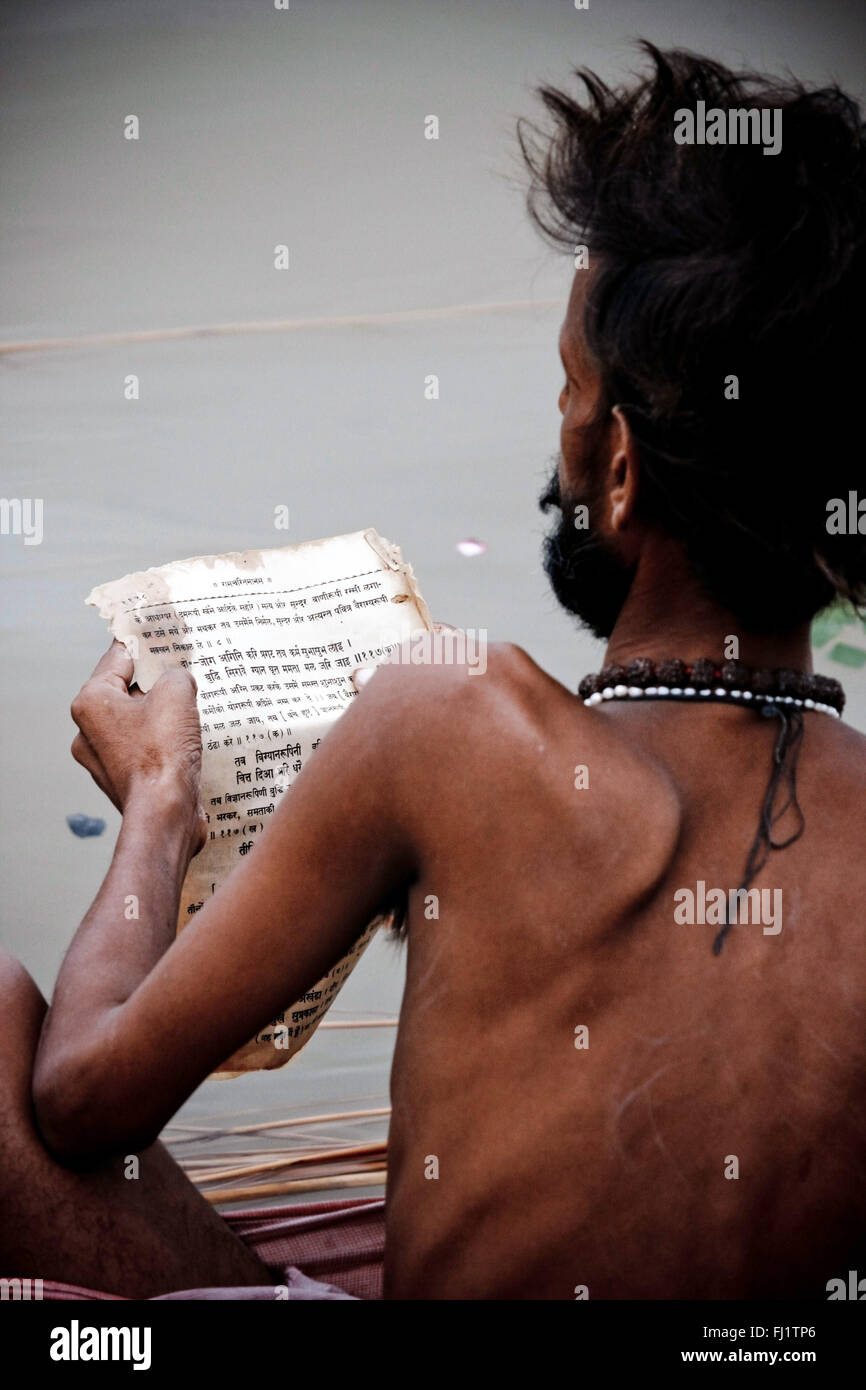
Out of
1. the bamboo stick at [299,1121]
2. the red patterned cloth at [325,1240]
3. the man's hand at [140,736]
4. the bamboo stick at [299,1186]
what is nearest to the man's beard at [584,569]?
the man's hand at [140,736]

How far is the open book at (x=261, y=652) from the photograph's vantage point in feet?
3.25

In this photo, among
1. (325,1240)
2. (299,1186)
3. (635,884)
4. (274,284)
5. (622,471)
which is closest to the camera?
(635,884)

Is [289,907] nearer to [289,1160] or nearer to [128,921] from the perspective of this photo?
[128,921]

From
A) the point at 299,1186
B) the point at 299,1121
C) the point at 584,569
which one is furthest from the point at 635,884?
the point at 299,1121

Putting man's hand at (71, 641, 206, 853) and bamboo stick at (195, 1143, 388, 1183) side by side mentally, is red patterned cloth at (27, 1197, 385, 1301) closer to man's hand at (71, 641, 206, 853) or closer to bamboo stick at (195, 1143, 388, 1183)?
bamboo stick at (195, 1143, 388, 1183)

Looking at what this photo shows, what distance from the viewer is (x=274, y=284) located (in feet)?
6.33

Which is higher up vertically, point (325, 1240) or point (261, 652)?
point (261, 652)

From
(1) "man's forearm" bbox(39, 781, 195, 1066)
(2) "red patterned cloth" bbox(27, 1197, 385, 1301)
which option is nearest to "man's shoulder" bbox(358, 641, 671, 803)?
(1) "man's forearm" bbox(39, 781, 195, 1066)

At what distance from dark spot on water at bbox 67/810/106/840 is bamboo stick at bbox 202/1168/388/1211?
20.0 inches

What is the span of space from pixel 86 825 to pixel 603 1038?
131 centimetres

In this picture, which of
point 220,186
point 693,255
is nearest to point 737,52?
point 220,186

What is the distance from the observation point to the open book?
39.0 inches

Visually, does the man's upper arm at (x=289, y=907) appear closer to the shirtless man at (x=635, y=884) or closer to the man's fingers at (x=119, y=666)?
the shirtless man at (x=635, y=884)

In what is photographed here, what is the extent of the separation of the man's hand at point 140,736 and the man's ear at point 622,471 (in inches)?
14.2
